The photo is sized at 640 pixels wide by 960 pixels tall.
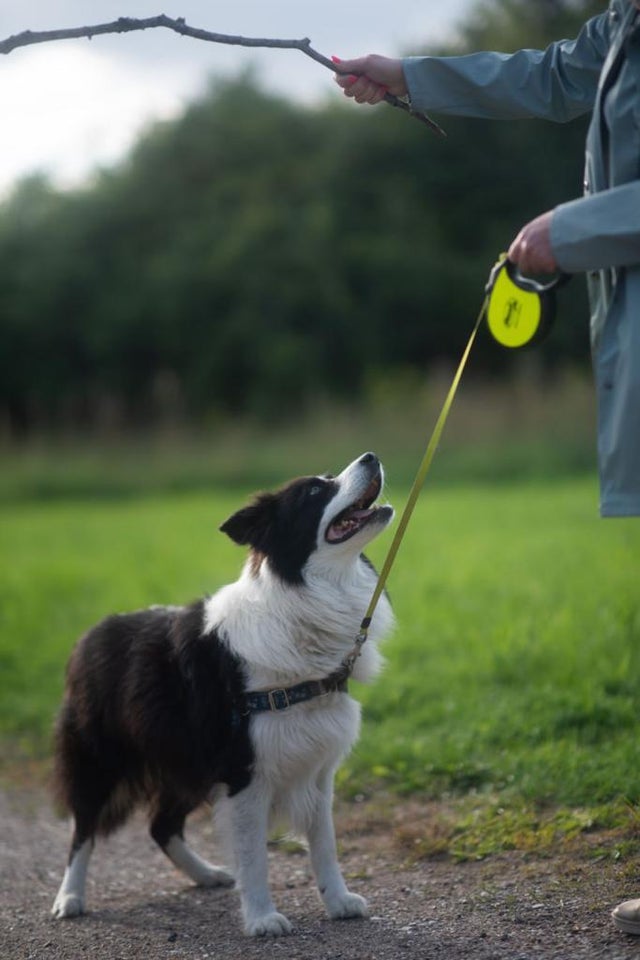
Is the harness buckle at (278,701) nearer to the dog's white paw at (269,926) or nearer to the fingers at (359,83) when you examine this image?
the dog's white paw at (269,926)

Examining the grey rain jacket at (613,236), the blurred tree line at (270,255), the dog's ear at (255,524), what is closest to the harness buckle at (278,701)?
the dog's ear at (255,524)

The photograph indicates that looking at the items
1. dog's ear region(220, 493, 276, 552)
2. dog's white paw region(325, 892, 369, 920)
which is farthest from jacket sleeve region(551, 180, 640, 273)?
dog's white paw region(325, 892, 369, 920)

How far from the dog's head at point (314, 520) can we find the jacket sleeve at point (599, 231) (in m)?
1.26

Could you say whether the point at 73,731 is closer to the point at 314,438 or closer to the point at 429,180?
the point at 314,438

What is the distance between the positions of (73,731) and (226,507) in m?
10.6

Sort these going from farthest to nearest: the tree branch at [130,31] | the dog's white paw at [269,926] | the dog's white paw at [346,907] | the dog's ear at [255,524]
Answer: the dog's ear at [255,524] < the dog's white paw at [346,907] < the dog's white paw at [269,926] < the tree branch at [130,31]

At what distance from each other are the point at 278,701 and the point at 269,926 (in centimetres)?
74

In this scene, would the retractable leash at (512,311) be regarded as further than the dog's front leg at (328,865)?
No

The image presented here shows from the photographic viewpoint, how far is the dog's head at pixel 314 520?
4.07 m

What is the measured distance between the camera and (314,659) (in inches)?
158

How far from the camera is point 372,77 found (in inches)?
146

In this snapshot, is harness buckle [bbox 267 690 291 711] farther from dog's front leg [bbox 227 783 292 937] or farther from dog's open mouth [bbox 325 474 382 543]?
dog's open mouth [bbox 325 474 382 543]

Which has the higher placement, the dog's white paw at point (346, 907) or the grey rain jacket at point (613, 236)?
the grey rain jacket at point (613, 236)

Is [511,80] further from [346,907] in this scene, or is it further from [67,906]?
[67,906]
